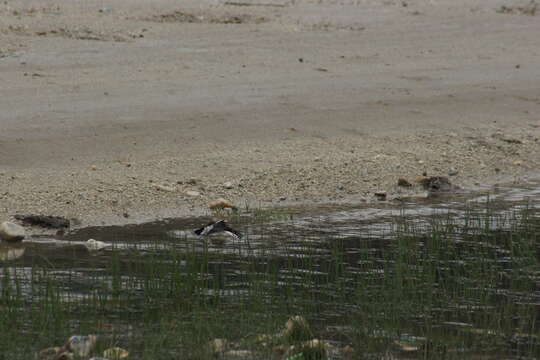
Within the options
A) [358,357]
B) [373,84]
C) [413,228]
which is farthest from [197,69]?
[358,357]

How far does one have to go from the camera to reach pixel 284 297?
19.5ft

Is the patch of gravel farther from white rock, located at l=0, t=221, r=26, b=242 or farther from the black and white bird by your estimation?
the black and white bird

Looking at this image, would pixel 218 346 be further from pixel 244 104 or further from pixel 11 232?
pixel 244 104

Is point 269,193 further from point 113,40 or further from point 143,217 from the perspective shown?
point 113,40

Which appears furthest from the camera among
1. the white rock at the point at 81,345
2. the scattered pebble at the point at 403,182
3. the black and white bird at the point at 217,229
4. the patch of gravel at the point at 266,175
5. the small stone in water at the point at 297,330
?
the scattered pebble at the point at 403,182

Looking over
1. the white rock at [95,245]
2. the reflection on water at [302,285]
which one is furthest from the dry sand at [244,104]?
the reflection on water at [302,285]

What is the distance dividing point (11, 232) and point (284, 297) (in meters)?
2.27

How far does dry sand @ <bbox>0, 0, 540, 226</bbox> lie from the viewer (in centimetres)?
889

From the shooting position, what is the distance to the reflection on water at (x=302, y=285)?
5.42 metres

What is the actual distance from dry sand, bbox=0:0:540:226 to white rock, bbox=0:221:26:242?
0.51m

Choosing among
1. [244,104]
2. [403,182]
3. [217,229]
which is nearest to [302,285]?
[217,229]

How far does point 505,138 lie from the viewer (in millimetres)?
10984

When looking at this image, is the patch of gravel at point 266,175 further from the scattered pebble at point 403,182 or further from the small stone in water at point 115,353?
the small stone in water at point 115,353

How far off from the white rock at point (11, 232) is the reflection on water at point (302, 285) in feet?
0.30
